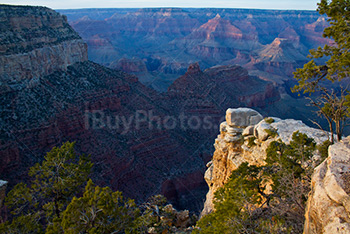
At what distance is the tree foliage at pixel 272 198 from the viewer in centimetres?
Result: 1196

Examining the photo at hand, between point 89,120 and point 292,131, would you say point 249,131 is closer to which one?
point 292,131

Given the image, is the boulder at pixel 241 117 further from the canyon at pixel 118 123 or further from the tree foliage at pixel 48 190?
the tree foliage at pixel 48 190

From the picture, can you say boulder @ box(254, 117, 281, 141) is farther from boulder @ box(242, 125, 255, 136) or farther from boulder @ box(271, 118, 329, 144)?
boulder @ box(242, 125, 255, 136)

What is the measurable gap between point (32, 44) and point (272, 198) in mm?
38714

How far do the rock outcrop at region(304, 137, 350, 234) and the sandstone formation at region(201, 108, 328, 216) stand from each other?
30.2ft

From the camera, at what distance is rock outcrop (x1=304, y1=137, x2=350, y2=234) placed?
778cm

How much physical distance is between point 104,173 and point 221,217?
27269mm

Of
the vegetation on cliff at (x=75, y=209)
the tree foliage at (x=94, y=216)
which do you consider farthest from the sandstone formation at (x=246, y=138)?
the tree foliage at (x=94, y=216)

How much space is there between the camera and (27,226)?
1491 centimetres

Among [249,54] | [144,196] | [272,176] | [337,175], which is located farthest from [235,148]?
[249,54]

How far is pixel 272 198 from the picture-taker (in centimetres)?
1502

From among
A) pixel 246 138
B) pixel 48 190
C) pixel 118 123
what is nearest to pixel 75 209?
pixel 48 190

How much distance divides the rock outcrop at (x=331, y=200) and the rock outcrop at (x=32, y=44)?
122ft

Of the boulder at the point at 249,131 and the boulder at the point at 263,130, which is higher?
the boulder at the point at 263,130
